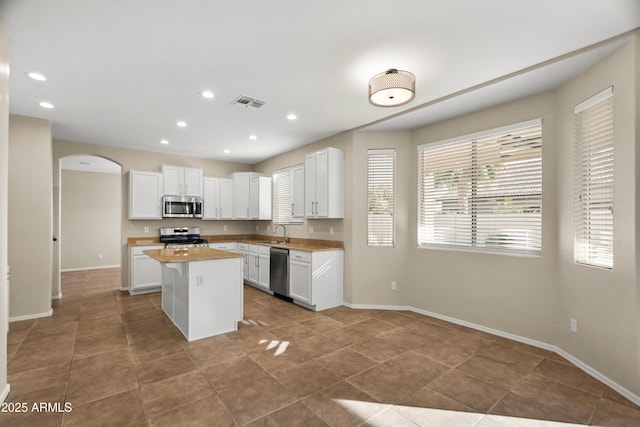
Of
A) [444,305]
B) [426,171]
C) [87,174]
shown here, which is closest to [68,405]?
[444,305]

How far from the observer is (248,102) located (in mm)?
3582

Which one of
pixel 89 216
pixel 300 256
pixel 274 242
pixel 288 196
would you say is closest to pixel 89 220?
pixel 89 216

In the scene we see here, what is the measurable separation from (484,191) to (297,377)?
295 centimetres

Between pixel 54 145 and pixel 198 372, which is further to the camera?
pixel 54 145

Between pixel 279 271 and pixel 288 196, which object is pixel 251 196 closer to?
pixel 288 196

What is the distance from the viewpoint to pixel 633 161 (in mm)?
2309

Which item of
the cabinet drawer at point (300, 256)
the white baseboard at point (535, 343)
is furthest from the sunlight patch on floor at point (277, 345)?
the white baseboard at point (535, 343)

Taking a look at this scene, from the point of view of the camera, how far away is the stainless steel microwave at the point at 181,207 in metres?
5.88

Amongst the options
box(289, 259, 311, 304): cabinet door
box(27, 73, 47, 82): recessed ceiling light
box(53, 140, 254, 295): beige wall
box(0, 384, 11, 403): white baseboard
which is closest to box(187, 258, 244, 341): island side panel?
box(289, 259, 311, 304): cabinet door

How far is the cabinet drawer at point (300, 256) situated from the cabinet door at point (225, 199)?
8.24ft

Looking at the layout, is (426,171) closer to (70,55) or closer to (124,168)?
(70,55)

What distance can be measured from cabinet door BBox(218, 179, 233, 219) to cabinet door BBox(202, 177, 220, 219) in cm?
7

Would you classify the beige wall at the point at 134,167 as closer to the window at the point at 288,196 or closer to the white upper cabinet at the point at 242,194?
the white upper cabinet at the point at 242,194

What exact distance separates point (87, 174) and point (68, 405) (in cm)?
806
